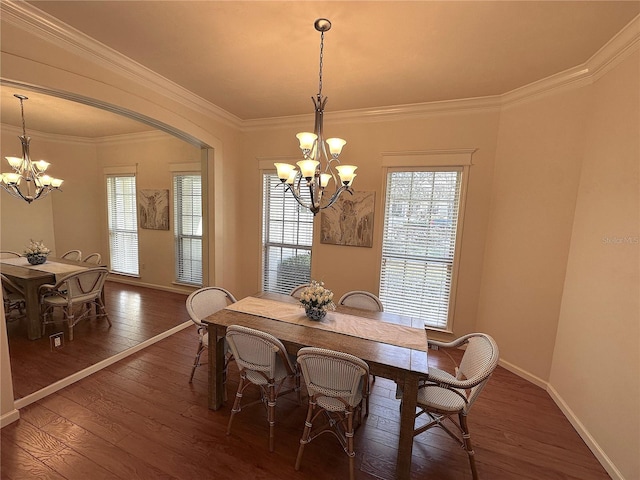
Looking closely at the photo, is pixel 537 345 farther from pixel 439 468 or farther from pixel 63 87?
pixel 63 87

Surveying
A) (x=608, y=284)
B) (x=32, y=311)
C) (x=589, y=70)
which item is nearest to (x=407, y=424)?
(x=608, y=284)

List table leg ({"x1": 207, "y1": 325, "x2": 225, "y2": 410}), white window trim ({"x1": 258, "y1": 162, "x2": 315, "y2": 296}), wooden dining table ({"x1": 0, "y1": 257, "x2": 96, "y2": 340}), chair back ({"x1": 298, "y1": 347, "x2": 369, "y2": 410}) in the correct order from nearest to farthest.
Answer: chair back ({"x1": 298, "y1": 347, "x2": 369, "y2": 410}) → table leg ({"x1": 207, "y1": 325, "x2": 225, "y2": 410}) → wooden dining table ({"x1": 0, "y1": 257, "x2": 96, "y2": 340}) → white window trim ({"x1": 258, "y1": 162, "x2": 315, "y2": 296})

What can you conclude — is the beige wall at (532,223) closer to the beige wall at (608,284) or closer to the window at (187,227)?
the beige wall at (608,284)

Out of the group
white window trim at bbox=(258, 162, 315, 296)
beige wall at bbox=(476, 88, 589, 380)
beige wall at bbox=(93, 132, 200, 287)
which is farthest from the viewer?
white window trim at bbox=(258, 162, 315, 296)

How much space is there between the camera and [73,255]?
3.07 meters

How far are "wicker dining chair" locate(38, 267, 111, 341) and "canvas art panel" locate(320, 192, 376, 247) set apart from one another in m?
2.87

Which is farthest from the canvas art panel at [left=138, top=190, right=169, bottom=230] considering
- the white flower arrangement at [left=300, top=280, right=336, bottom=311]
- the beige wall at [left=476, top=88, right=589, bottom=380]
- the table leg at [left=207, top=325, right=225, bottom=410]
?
the beige wall at [left=476, top=88, right=589, bottom=380]

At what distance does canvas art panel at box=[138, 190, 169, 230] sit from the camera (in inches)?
162

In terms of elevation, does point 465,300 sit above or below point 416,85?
below

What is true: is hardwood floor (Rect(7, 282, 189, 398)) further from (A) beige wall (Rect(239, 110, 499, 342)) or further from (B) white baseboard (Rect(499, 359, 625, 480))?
(B) white baseboard (Rect(499, 359, 625, 480))

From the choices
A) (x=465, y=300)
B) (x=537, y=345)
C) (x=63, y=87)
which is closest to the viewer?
(x=63, y=87)

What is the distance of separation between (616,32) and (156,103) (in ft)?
13.3

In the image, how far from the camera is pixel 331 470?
1.70 metres

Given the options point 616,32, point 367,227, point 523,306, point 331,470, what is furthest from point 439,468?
point 616,32
